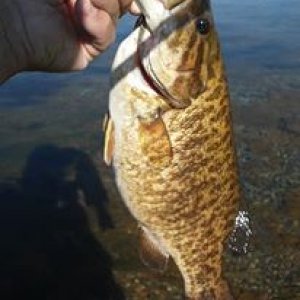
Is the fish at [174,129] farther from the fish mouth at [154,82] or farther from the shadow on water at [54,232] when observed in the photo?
the shadow on water at [54,232]

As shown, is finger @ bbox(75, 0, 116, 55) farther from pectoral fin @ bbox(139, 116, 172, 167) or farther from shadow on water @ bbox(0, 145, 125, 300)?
shadow on water @ bbox(0, 145, 125, 300)

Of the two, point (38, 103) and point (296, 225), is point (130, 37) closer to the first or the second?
point (296, 225)

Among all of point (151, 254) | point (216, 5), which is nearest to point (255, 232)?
point (151, 254)

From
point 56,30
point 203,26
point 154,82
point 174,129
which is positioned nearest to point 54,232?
point 56,30

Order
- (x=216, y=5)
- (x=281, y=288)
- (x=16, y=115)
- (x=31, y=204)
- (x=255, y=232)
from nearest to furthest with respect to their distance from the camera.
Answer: (x=281, y=288) → (x=255, y=232) → (x=31, y=204) → (x=16, y=115) → (x=216, y=5)

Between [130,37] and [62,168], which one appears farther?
[62,168]
